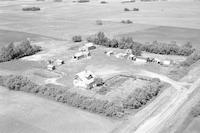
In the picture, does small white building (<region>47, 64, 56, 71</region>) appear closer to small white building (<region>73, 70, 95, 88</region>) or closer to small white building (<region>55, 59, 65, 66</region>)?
small white building (<region>55, 59, 65, 66</region>)

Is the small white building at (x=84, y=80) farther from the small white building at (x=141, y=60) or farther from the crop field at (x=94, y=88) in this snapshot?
the small white building at (x=141, y=60)

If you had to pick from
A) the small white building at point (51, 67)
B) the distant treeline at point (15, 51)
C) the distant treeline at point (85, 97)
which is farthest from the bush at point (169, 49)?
the distant treeline at point (15, 51)

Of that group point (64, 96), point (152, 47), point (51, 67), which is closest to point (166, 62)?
point (152, 47)

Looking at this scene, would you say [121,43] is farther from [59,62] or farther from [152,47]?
[59,62]

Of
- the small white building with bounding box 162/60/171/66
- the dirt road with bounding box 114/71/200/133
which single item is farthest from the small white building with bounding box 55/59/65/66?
the dirt road with bounding box 114/71/200/133

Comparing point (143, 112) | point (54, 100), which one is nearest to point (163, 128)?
point (143, 112)

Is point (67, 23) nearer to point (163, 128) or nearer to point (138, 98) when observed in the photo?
point (138, 98)
